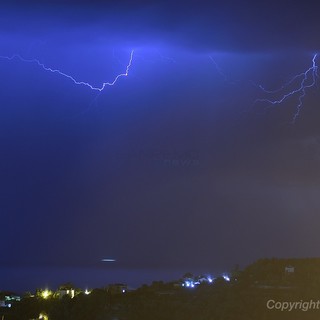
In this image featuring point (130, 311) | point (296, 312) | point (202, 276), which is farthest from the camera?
point (202, 276)

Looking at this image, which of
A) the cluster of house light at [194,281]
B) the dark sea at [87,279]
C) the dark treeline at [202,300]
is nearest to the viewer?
the dark treeline at [202,300]

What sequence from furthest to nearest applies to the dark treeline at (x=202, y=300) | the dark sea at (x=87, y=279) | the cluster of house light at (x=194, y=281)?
the dark sea at (x=87, y=279) → the cluster of house light at (x=194, y=281) → the dark treeline at (x=202, y=300)

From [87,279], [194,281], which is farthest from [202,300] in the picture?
[87,279]

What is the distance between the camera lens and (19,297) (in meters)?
26.3

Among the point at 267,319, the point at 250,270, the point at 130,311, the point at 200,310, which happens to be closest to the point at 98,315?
the point at 130,311

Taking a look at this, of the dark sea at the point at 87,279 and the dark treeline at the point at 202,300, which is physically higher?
the dark sea at the point at 87,279

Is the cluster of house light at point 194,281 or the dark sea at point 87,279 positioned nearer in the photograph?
the cluster of house light at point 194,281

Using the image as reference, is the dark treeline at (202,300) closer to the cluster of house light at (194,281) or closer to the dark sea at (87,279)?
the cluster of house light at (194,281)

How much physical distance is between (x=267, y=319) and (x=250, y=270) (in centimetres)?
816

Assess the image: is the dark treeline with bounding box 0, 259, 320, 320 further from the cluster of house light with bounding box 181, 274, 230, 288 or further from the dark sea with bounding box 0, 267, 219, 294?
the dark sea with bounding box 0, 267, 219, 294

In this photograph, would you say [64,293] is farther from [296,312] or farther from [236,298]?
[296,312]

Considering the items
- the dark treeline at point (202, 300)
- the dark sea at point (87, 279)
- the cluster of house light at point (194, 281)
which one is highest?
the dark sea at point (87, 279)

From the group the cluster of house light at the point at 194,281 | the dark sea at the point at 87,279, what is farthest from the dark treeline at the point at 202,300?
the dark sea at the point at 87,279

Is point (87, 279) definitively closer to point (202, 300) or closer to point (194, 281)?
point (194, 281)
